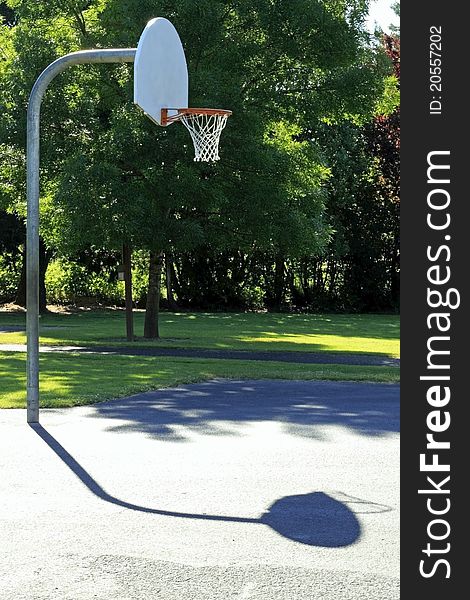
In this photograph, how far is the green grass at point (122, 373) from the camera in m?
13.0

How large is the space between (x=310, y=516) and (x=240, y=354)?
1289cm

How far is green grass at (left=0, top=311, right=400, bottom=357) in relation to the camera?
21880 mm

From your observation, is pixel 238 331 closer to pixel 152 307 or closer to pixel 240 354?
pixel 152 307

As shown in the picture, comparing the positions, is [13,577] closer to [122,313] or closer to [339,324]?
[339,324]

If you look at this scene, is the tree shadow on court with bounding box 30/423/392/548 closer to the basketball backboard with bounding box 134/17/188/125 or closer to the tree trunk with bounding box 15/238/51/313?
the basketball backboard with bounding box 134/17/188/125

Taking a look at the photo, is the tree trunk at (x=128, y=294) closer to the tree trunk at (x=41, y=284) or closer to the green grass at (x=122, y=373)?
the green grass at (x=122, y=373)

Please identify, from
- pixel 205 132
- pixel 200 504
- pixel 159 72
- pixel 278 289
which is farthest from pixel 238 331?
pixel 200 504

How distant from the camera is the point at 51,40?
21922mm

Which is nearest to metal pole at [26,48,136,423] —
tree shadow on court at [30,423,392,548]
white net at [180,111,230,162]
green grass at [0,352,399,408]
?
green grass at [0,352,399,408]

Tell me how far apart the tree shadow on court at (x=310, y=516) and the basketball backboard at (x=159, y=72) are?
14.7 ft

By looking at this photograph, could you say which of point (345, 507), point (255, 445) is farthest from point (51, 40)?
point (345, 507)

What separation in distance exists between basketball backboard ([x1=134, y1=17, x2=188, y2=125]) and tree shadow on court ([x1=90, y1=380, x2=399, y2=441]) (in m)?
3.20

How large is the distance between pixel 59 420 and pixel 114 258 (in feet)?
89.9

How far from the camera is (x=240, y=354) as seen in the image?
19.5m
